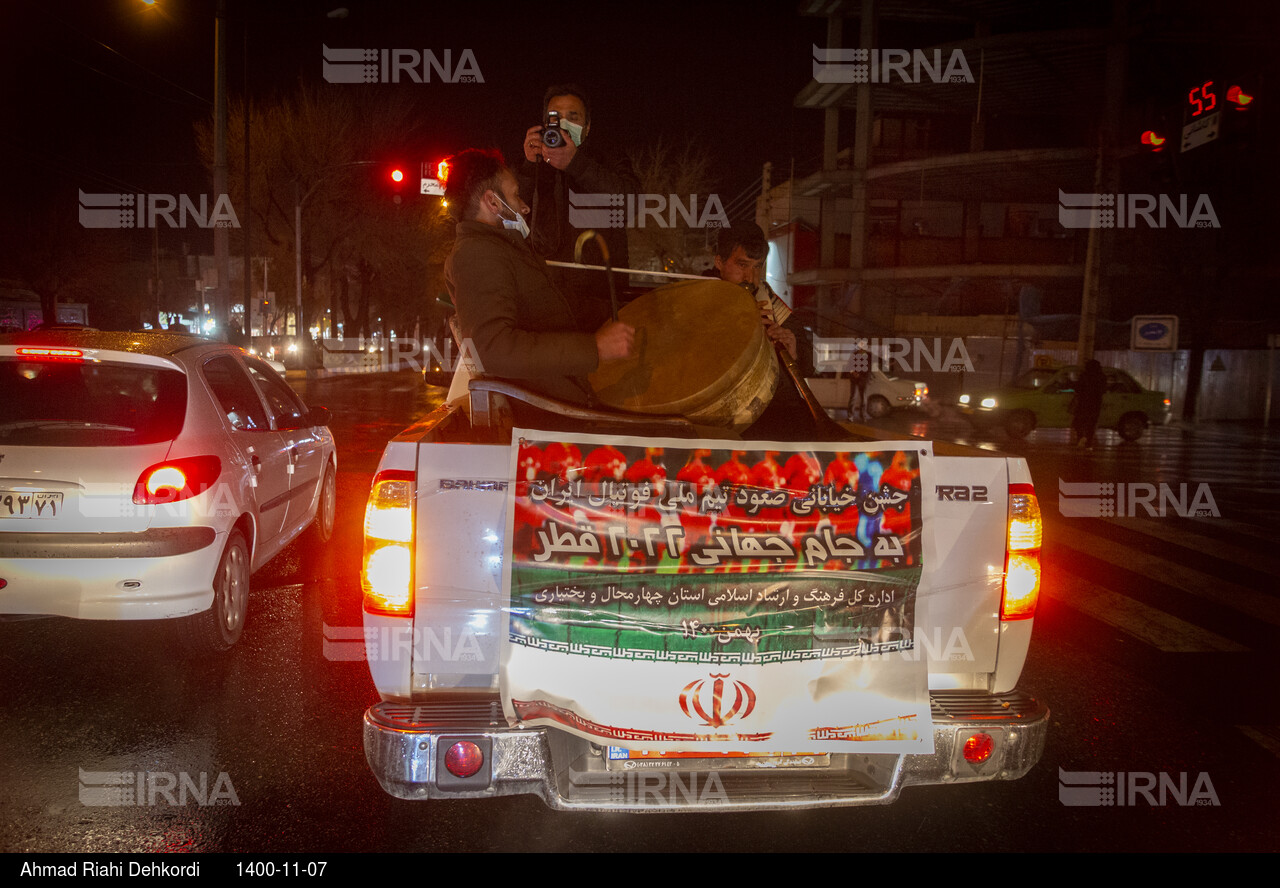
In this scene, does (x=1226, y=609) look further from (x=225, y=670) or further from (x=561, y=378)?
(x=225, y=670)

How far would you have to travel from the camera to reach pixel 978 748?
2.66m

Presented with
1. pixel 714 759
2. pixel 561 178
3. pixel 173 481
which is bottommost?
pixel 714 759

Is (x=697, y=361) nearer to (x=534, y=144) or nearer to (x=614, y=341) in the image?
(x=614, y=341)

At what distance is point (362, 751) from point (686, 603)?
2.08 meters

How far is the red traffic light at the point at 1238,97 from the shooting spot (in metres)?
13.4

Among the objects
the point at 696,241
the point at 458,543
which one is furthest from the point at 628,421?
the point at 696,241

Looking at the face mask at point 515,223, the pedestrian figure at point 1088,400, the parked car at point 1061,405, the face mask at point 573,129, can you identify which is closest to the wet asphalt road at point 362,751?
the face mask at point 515,223

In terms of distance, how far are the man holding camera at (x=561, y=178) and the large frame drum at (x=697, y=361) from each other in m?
0.74

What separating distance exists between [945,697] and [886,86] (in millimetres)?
41426

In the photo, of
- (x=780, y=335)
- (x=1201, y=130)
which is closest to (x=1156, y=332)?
(x=1201, y=130)

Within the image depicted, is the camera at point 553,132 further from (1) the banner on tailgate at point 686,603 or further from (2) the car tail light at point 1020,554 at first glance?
(2) the car tail light at point 1020,554

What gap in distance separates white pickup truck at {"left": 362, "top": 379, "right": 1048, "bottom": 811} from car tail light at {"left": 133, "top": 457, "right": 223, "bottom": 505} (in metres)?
2.47

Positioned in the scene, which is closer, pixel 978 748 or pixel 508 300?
pixel 978 748

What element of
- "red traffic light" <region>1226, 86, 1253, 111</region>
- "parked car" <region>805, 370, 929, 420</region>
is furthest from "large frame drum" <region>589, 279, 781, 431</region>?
"parked car" <region>805, 370, 929, 420</region>
